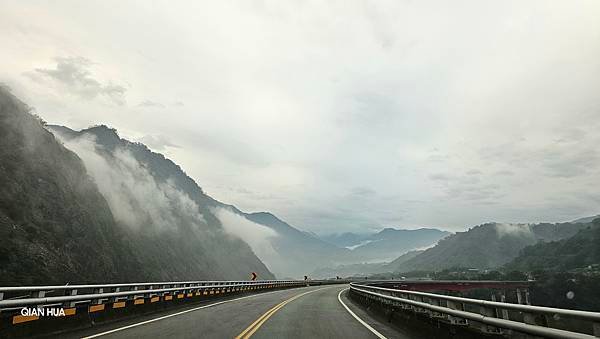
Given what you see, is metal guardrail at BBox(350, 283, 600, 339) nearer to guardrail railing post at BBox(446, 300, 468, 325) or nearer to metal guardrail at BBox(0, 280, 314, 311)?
guardrail railing post at BBox(446, 300, 468, 325)

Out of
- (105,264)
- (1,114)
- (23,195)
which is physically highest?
(1,114)

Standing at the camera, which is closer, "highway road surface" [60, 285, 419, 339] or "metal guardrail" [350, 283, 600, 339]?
"metal guardrail" [350, 283, 600, 339]

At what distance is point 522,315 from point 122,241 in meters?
201

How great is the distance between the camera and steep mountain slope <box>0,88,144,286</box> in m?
123

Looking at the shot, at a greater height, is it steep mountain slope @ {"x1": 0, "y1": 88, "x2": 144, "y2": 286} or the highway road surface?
steep mountain slope @ {"x1": 0, "y1": 88, "x2": 144, "y2": 286}

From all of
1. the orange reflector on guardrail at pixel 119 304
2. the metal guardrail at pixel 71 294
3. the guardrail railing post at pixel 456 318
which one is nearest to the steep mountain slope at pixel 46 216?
the metal guardrail at pixel 71 294

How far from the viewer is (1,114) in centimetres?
15075

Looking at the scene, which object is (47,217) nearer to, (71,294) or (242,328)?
(71,294)

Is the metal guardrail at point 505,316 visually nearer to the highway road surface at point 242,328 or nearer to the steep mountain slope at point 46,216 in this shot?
the highway road surface at point 242,328

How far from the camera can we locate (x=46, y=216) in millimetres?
142250

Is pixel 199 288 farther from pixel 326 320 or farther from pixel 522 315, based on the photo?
pixel 522 315

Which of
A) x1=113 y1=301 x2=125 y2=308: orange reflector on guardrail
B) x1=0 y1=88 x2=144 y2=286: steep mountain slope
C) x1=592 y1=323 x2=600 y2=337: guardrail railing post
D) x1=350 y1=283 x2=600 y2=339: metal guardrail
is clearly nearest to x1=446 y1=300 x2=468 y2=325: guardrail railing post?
x1=350 y1=283 x2=600 y2=339: metal guardrail

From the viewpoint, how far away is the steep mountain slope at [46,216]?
404 feet

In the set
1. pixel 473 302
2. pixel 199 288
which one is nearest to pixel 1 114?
pixel 199 288
